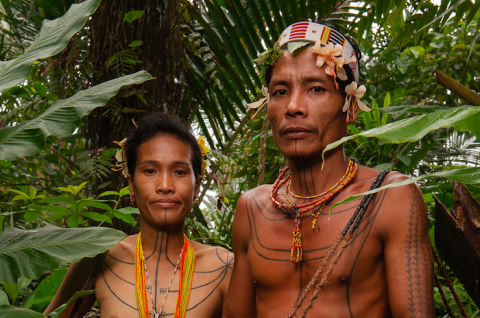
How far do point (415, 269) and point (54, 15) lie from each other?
10.4 feet

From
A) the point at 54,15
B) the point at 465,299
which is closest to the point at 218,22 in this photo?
the point at 54,15

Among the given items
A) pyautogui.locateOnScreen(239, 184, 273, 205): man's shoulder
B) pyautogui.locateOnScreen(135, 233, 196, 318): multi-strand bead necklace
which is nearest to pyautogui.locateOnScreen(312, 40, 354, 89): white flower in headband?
pyautogui.locateOnScreen(239, 184, 273, 205): man's shoulder

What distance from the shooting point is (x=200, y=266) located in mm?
2191

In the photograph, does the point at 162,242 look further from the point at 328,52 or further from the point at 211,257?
the point at 328,52

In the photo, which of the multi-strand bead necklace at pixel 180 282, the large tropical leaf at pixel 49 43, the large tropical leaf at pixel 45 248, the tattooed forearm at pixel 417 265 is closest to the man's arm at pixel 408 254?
the tattooed forearm at pixel 417 265

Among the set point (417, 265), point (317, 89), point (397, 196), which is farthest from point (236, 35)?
point (417, 265)

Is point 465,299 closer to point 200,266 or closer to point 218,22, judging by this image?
point 200,266

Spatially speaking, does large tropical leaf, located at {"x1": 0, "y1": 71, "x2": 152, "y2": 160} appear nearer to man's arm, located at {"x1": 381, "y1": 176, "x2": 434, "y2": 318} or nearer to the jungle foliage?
the jungle foliage

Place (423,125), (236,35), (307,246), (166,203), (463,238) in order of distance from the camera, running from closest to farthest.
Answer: (423,125), (463,238), (307,246), (166,203), (236,35)

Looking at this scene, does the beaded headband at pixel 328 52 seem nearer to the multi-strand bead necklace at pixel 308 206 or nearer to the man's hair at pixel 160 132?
the multi-strand bead necklace at pixel 308 206

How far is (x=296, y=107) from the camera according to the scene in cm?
166

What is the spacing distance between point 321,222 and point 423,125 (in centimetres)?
85

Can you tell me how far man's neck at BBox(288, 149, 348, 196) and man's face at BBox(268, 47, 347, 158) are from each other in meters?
0.07

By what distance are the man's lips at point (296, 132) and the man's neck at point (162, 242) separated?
803 millimetres
